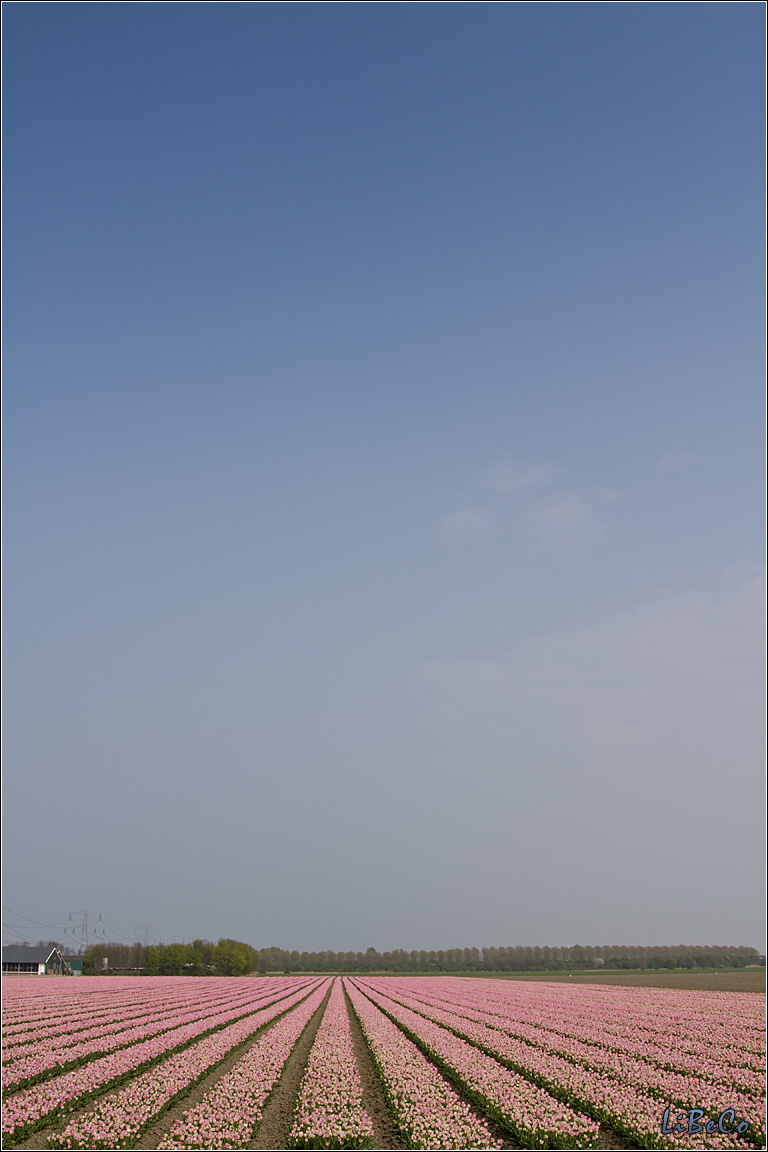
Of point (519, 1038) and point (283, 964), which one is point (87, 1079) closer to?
point (519, 1038)

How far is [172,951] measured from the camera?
101812 mm

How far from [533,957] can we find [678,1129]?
611 feet

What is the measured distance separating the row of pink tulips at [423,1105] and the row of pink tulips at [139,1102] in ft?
14.8

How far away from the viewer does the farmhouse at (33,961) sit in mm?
99312

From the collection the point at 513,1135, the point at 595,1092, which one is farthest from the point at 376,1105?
the point at 595,1092

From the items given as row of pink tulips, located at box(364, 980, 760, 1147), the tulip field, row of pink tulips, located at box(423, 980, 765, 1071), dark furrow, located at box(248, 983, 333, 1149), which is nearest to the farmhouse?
row of pink tulips, located at box(423, 980, 765, 1071)

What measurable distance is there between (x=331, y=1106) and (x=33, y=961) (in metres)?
107

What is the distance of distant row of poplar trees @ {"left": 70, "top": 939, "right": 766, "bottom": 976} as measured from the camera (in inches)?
4053

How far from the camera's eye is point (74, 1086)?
16203 mm

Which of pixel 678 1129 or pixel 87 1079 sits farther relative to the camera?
pixel 87 1079

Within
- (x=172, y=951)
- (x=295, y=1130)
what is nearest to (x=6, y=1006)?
(x=295, y=1130)

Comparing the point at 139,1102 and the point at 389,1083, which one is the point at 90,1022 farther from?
the point at 389,1083

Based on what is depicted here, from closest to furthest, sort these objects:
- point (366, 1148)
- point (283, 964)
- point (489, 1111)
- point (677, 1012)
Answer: point (366, 1148)
point (489, 1111)
point (677, 1012)
point (283, 964)

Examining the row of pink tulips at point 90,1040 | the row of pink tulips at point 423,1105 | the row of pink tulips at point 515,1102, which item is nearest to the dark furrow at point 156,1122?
the row of pink tulips at point 90,1040
